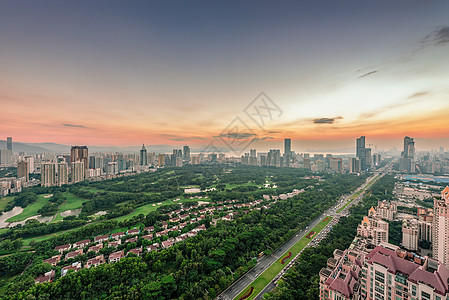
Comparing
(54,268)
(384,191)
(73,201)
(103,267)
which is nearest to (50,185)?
(73,201)

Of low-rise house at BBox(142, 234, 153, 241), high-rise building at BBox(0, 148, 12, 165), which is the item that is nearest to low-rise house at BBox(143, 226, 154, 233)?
low-rise house at BBox(142, 234, 153, 241)

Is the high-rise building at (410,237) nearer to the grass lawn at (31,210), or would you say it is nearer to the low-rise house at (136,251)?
the low-rise house at (136,251)

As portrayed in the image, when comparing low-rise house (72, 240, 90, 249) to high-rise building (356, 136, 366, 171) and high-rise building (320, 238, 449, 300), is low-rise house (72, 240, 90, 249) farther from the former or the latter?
high-rise building (356, 136, 366, 171)

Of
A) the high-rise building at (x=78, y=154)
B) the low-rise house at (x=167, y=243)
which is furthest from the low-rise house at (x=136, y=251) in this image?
the high-rise building at (x=78, y=154)

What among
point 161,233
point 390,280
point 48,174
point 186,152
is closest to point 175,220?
point 161,233

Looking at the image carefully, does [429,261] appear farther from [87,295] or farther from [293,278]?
[87,295]

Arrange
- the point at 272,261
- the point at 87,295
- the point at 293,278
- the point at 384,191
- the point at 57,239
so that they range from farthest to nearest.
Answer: the point at 384,191, the point at 57,239, the point at 272,261, the point at 293,278, the point at 87,295

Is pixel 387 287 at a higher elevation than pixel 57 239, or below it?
higher
